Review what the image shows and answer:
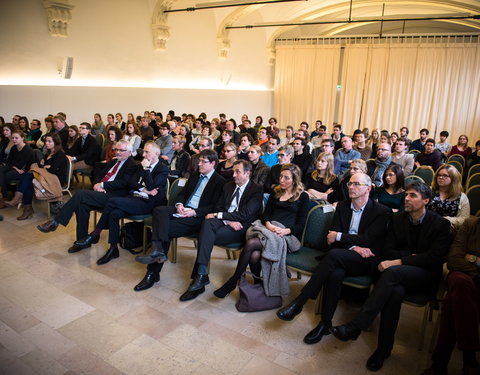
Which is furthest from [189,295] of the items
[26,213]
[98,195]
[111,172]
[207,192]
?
[26,213]

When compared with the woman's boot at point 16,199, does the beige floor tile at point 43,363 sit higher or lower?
lower

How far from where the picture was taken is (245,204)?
3.54 meters

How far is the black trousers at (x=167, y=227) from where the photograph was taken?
3445 mm

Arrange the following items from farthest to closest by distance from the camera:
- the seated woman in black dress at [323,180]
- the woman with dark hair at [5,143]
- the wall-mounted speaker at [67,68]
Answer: the wall-mounted speaker at [67,68] → the woman with dark hair at [5,143] → the seated woman in black dress at [323,180]

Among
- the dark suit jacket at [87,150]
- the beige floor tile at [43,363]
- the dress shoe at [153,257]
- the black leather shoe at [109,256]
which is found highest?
the dark suit jacket at [87,150]

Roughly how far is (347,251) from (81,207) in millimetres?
2920

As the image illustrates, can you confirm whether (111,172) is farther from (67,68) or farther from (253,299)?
(67,68)

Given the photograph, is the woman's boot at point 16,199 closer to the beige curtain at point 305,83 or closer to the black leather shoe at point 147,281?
the black leather shoe at point 147,281

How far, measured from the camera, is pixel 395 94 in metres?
12.8

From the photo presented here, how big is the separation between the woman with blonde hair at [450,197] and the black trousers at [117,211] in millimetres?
3082

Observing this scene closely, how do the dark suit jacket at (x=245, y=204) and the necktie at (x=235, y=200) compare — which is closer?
the dark suit jacket at (x=245, y=204)

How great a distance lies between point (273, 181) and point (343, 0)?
9.96 m

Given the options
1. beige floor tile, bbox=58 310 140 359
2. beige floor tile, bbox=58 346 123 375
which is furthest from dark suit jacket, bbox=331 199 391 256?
beige floor tile, bbox=58 346 123 375

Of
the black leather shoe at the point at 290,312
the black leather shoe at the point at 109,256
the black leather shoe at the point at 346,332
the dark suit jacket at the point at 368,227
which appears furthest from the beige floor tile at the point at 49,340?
the dark suit jacket at the point at 368,227
